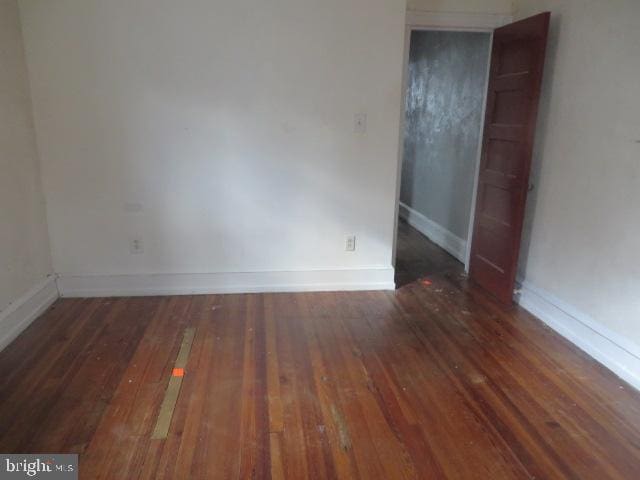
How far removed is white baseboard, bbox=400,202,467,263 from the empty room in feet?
1.73

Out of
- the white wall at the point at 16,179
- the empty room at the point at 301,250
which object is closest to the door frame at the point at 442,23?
the empty room at the point at 301,250

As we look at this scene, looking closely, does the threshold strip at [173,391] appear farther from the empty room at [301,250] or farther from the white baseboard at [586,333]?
the white baseboard at [586,333]

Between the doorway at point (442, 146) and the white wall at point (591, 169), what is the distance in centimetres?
80

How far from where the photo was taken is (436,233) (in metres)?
5.16

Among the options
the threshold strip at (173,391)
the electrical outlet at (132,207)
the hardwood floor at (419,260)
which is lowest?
the threshold strip at (173,391)

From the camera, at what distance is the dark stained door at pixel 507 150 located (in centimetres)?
313

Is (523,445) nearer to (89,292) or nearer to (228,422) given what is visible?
(228,422)

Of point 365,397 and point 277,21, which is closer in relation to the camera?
point 365,397

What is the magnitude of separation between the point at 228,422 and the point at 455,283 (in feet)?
8.13

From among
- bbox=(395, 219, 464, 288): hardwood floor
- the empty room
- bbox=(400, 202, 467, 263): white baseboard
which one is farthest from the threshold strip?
bbox=(400, 202, 467, 263): white baseboard

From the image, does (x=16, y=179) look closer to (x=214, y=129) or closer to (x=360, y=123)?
(x=214, y=129)

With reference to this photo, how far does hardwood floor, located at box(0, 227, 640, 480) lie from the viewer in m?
1.91

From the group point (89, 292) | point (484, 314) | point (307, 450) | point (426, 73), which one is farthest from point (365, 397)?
point (426, 73)

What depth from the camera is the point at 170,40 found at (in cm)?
315
